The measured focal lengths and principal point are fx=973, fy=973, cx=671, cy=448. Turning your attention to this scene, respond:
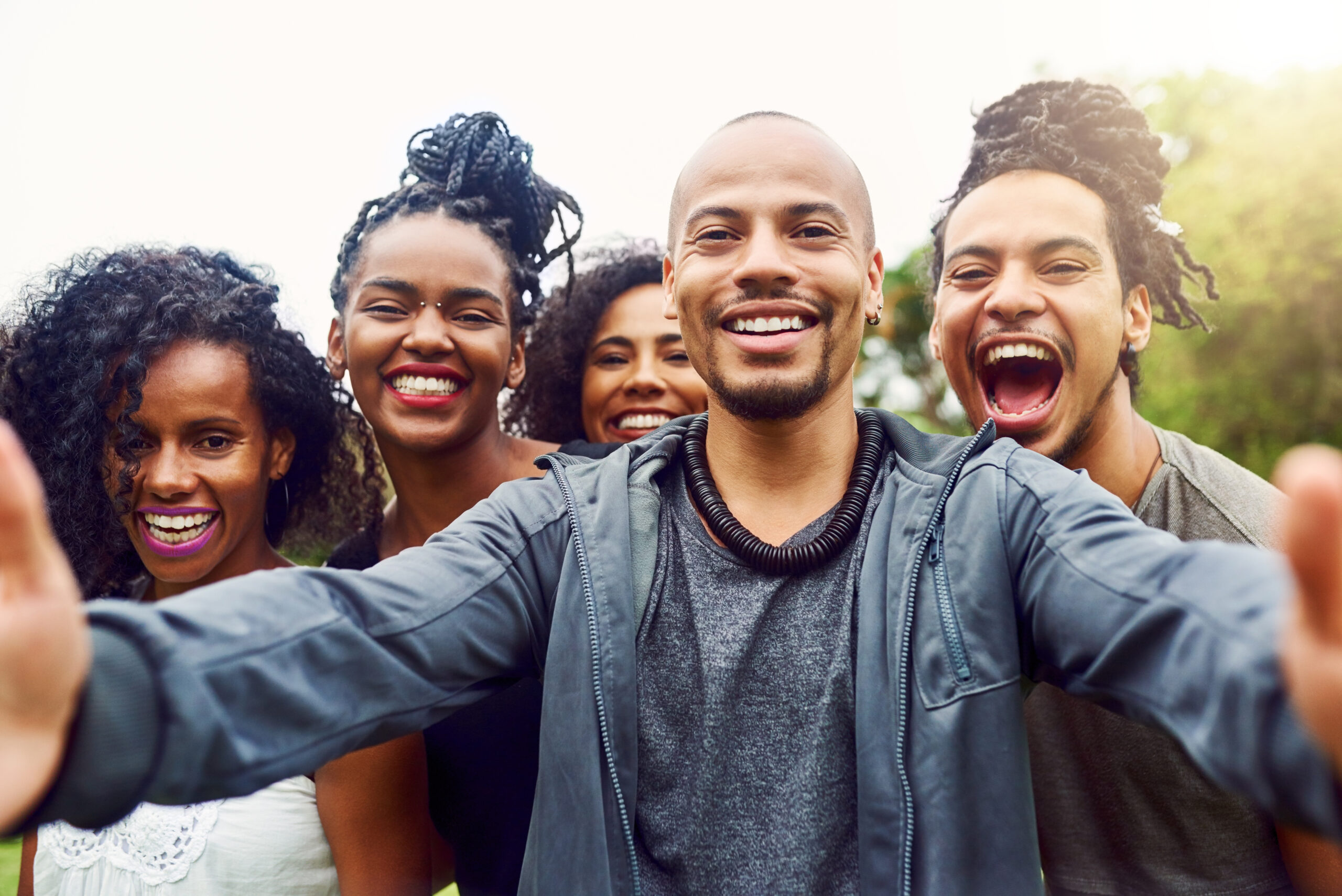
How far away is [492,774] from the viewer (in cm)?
310

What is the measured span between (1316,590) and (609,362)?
13.2 ft

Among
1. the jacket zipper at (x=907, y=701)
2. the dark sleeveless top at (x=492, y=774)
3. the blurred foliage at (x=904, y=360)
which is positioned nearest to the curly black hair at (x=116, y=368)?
the dark sleeveless top at (x=492, y=774)

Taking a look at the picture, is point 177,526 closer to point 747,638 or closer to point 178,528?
point 178,528

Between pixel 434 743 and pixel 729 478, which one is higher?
pixel 729 478

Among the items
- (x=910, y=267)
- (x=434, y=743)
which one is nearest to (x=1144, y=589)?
(x=434, y=743)

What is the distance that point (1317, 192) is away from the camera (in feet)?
65.1

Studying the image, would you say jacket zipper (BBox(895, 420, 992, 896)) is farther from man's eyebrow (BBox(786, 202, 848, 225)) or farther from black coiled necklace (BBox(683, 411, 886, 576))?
man's eyebrow (BBox(786, 202, 848, 225))

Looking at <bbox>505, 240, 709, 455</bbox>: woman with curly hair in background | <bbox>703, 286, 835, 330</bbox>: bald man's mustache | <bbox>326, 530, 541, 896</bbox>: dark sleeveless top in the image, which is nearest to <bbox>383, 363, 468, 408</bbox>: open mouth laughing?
<bbox>505, 240, 709, 455</bbox>: woman with curly hair in background

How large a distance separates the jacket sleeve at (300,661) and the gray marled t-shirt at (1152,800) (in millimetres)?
1772

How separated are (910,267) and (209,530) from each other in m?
32.1

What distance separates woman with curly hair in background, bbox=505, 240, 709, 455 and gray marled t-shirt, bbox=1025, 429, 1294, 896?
7.14ft

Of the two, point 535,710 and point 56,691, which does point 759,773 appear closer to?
point 535,710

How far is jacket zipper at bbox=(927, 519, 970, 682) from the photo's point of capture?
6.74ft

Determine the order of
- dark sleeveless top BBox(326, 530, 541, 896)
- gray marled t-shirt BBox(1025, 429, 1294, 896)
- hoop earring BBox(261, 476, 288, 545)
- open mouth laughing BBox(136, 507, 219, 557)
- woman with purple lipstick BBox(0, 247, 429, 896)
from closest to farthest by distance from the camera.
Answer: woman with purple lipstick BBox(0, 247, 429, 896) → gray marled t-shirt BBox(1025, 429, 1294, 896) → dark sleeveless top BBox(326, 530, 541, 896) → open mouth laughing BBox(136, 507, 219, 557) → hoop earring BBox(261, 476, 288, 545)
